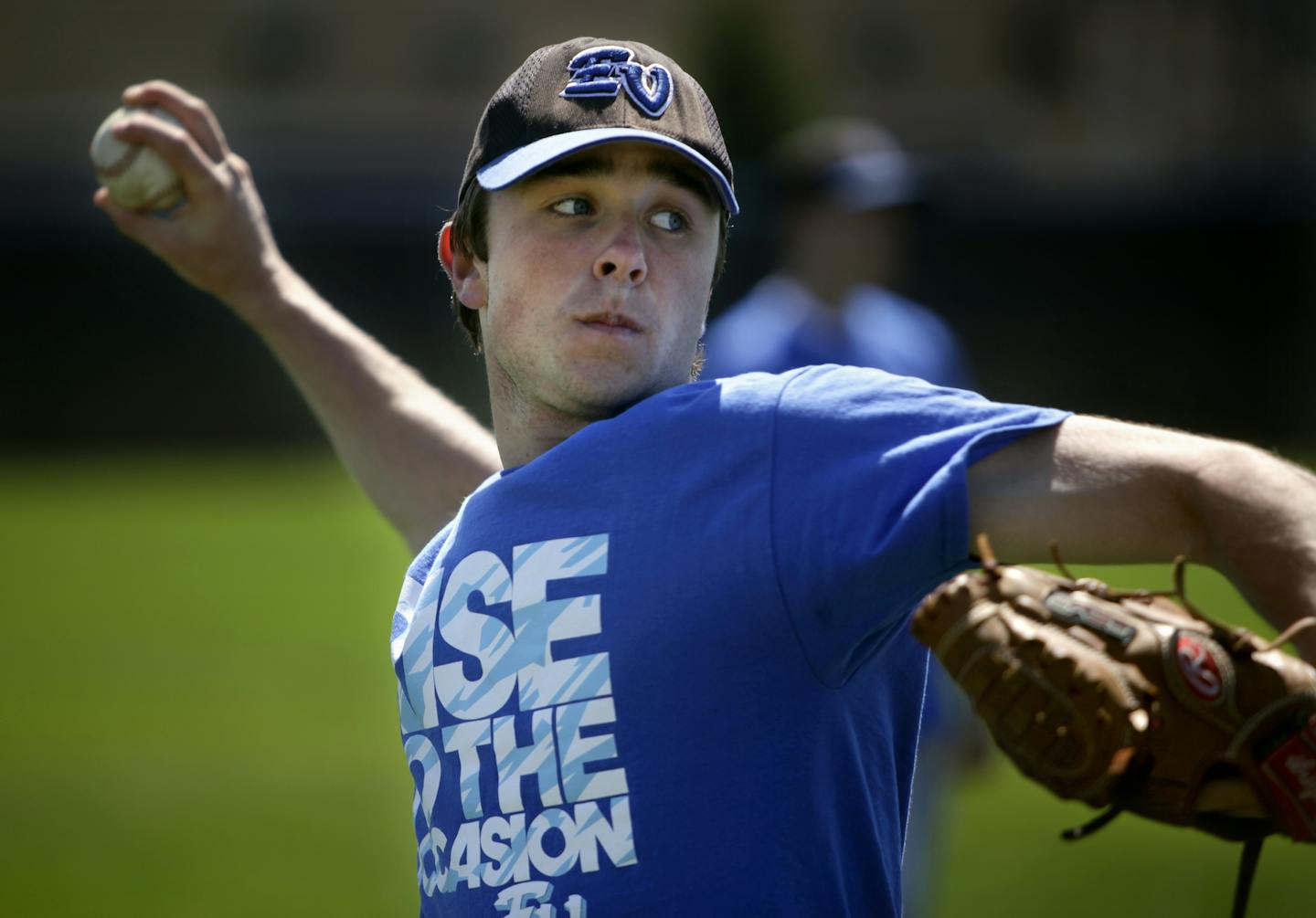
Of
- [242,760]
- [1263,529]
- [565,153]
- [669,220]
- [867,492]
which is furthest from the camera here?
[242,760]

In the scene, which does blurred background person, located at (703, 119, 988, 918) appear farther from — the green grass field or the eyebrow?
the eyebrow

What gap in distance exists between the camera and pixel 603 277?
7.57 feet

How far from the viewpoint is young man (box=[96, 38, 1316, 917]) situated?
1854 mm

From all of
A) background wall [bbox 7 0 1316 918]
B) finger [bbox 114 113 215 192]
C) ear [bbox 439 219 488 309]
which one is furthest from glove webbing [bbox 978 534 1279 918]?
background wall [bbox 7 0 1316 918]

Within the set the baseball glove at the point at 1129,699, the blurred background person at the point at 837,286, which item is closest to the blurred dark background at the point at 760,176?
the blurred background person at the point at 837,286

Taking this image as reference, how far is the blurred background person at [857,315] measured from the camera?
531 cm

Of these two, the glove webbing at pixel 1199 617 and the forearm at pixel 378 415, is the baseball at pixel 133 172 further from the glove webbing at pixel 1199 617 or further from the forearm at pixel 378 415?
the glove webbing at pixel 1199 617

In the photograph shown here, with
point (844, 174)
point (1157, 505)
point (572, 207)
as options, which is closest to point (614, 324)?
point (572, 207)

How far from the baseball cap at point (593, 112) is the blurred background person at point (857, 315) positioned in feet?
9.85

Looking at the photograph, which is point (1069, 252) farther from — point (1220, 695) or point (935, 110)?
point (1220, 695)

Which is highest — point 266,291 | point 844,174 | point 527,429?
point 844,174

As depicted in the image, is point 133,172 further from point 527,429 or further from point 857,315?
point 857,315

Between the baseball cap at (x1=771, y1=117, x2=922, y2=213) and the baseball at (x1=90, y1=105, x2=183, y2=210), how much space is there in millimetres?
3712

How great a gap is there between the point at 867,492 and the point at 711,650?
0.30 m
